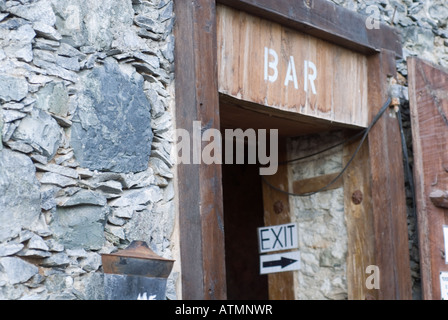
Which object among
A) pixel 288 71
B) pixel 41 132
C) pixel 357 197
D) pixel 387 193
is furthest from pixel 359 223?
pixel 41 132

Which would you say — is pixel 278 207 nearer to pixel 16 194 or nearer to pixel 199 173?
pixel 199 173

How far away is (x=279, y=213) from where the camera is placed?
187 inches

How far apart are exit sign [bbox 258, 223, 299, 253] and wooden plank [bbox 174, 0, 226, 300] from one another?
1.50 m

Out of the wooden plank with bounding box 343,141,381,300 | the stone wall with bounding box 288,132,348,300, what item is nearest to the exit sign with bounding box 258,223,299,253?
the stone wall with bounding box 288,132,348,300

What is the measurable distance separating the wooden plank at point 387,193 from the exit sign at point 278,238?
1.96ft

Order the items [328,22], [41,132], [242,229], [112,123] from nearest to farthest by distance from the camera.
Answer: [41,132]
[112,123]
[328,22]
[242,229]

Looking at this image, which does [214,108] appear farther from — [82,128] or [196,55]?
[82,128]

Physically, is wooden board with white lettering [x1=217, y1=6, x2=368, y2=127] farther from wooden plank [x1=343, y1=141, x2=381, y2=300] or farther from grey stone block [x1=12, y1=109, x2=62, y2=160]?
grey stone block [x1=12, y1=109, x2=62, y2=160]

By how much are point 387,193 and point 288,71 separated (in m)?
1.01

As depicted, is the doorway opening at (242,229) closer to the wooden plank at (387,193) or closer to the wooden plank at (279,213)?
the wooden plank at (279,213)

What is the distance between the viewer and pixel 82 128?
9.47 ft

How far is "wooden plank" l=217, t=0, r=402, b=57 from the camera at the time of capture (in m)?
3.72

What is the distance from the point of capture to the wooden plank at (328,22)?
372 cm
